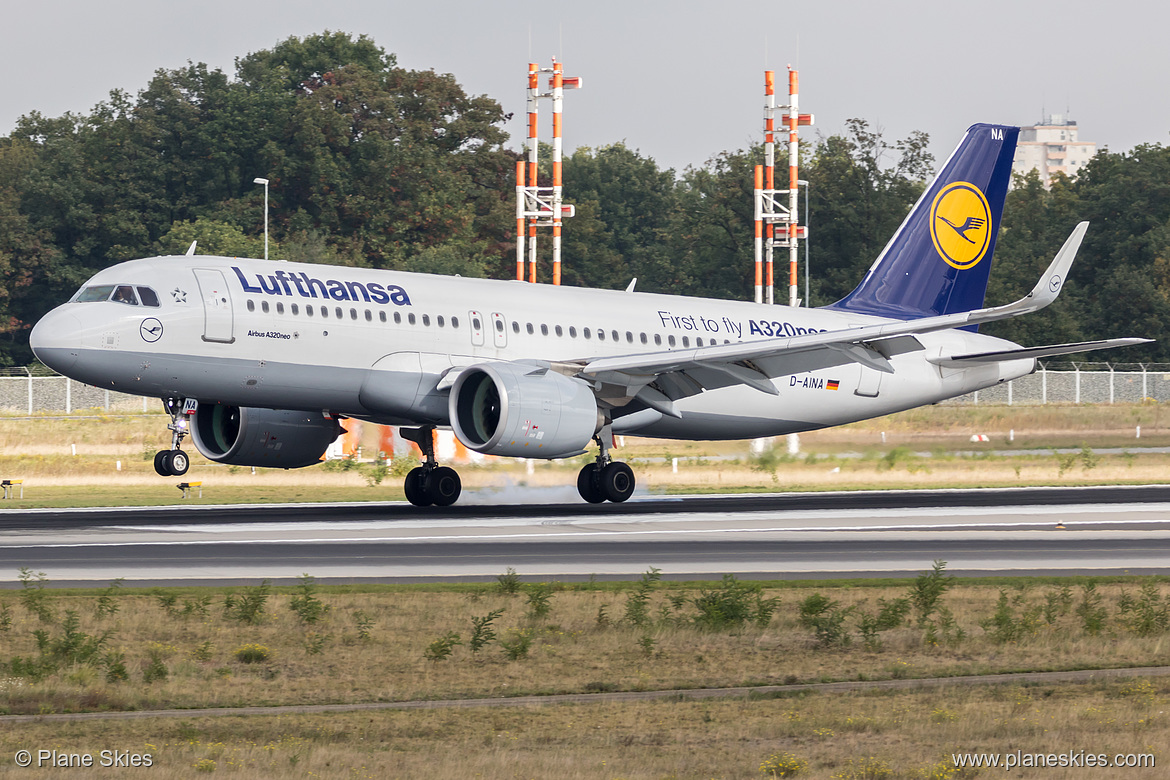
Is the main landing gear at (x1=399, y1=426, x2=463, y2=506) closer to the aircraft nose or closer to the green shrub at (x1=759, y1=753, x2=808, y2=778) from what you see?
the aircraft nose

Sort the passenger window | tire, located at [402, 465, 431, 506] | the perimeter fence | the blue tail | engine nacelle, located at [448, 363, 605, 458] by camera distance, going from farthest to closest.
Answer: the perimeter fence
the blue tail
tire, located at [402, 465, 431, 506]
engine nacelle, located at [448, 363, 605, 458]
the passenger window

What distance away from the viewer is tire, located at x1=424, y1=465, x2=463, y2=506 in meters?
33.7

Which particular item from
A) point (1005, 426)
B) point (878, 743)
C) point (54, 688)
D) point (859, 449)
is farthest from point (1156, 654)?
point (1005, 426)

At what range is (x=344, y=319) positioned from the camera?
29.8 metres

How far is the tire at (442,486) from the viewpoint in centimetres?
3366

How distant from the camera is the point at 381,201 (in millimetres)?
91438

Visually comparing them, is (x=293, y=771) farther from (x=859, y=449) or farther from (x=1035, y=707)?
(x=859, y=449)

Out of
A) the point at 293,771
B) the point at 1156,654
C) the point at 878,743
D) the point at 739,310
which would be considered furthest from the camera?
the point at 739,310

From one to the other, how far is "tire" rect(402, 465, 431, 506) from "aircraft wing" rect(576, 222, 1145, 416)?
477 cm

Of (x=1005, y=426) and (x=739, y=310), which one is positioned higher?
(x=739, y=310)

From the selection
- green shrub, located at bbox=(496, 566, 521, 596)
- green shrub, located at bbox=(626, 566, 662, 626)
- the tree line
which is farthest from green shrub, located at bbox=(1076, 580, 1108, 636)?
the tree line

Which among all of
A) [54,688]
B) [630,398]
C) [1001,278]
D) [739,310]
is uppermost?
[1001,278]

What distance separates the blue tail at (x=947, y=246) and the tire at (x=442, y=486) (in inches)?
472

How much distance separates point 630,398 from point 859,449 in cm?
988
